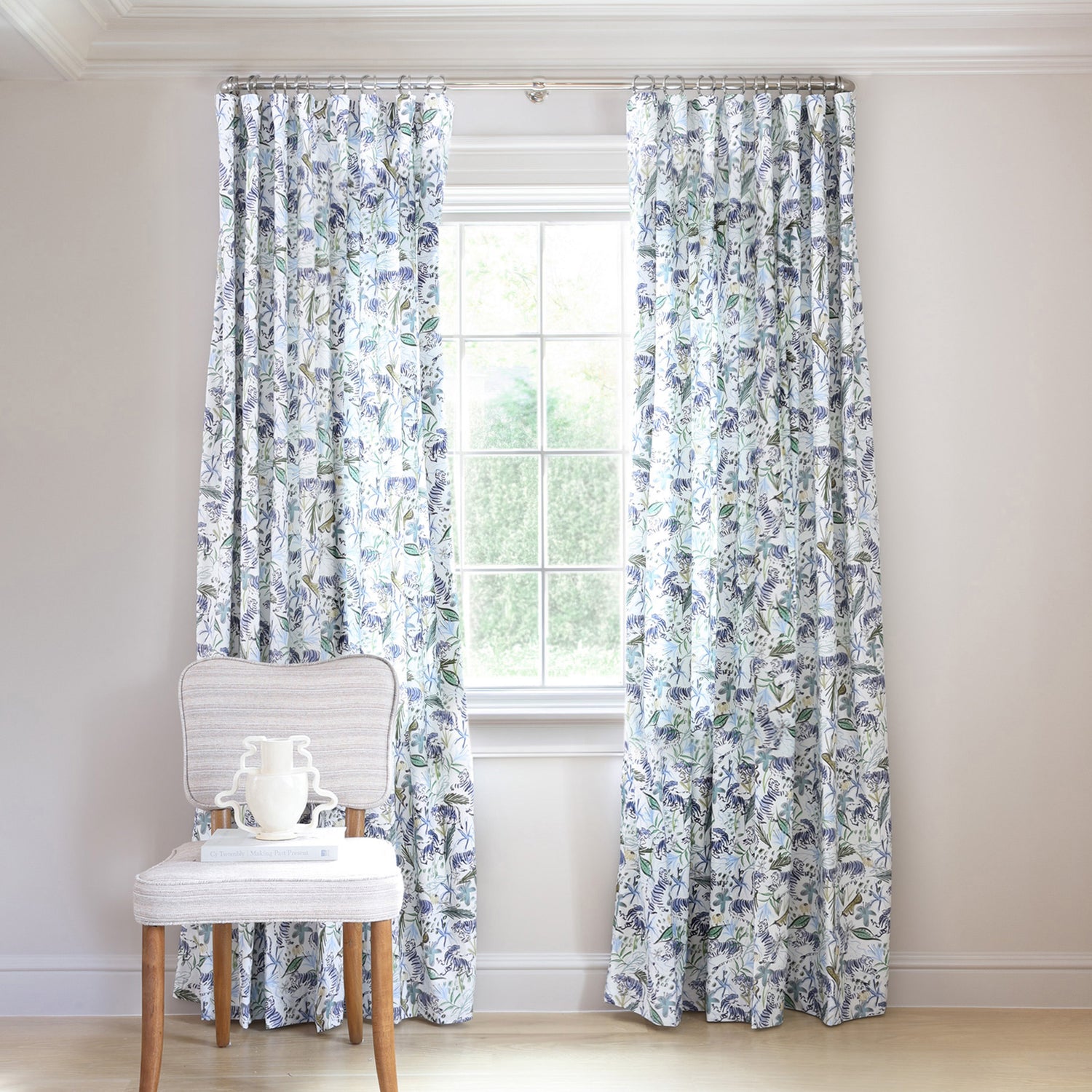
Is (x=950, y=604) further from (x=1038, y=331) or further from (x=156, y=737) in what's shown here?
(x=156, y=737)

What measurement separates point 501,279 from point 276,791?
1551mm

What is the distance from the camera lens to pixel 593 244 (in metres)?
2.81

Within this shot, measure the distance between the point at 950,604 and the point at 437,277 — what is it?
5.35ft

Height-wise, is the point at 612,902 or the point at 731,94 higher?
the point at 731,94

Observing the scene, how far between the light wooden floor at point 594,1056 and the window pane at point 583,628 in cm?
91

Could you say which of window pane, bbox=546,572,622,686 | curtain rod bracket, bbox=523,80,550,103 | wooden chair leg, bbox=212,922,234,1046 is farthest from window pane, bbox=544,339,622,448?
wooden chair leg, bbox=212,922,234,1046

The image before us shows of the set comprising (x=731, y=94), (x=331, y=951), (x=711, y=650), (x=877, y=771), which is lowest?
(x=331, y=951)

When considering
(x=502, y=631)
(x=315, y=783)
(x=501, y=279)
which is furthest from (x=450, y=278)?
(x=315, y=783)

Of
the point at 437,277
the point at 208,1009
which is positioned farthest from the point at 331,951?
the point at 437,277

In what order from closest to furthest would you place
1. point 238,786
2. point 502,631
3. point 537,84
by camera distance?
1. point 238,786
2. point 537,84
3. point 502,631

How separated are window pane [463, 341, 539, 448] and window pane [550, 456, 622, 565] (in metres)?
0.14

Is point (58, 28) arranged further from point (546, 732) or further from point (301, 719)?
point (546, 732)

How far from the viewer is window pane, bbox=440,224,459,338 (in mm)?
2799

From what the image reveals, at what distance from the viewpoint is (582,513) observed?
9.24 ft
